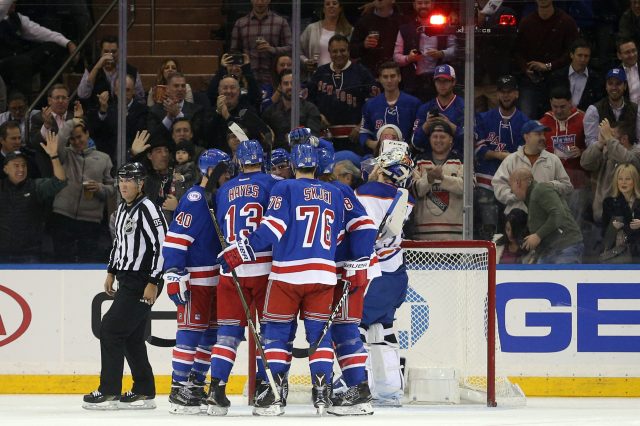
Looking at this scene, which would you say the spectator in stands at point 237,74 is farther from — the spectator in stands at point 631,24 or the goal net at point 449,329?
the spectator in stands at point 631,24

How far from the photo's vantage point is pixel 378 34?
9148mm

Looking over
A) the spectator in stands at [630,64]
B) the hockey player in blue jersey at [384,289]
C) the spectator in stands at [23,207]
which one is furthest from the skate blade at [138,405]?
the spectator in stands at [630,64]

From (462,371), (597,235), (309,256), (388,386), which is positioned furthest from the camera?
(597,235)

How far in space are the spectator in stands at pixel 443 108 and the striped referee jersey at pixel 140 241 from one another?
86.2 inches

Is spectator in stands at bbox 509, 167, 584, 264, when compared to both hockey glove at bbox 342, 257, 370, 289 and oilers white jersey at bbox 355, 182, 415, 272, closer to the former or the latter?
oilers white jersey at bbox 355, 182, 415, 272

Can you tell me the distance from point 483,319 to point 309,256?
1.74 metres

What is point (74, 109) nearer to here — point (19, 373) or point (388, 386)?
point (19, 373)

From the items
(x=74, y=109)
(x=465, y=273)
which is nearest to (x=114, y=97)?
(x=74, y=109)

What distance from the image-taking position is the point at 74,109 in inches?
364

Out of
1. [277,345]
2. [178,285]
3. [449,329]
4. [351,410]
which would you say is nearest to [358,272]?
[277,345]

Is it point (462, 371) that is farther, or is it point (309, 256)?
point (462, 371)

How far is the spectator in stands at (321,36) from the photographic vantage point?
912 centimetres

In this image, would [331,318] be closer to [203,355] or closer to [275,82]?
[203,355]

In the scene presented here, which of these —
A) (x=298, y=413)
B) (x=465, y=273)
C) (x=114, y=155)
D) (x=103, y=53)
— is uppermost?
(x=103, y=53)
